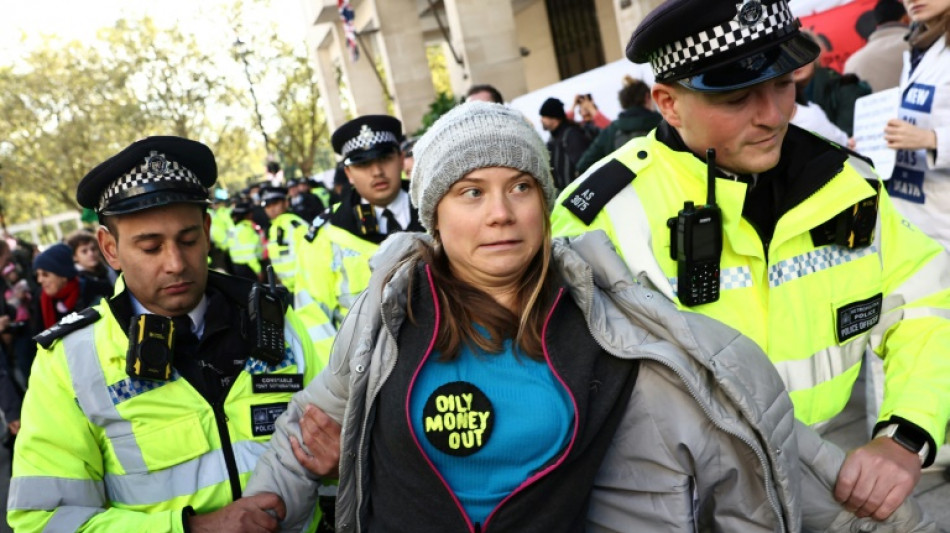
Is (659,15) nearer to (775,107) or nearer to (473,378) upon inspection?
(775,107)

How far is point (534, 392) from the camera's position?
72.8 inches

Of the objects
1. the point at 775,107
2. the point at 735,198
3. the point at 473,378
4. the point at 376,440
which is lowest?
the point at 376,440

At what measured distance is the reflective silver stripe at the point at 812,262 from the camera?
80.5 inches

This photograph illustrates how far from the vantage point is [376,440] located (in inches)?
76.4

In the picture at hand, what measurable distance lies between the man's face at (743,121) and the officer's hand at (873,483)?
79 centimetres

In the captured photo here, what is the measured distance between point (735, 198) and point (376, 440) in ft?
3.79

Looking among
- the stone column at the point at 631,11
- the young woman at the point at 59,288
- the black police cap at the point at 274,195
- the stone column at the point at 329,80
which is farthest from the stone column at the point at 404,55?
the young woman at the point at 59,288

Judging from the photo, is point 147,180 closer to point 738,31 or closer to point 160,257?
point 160,257

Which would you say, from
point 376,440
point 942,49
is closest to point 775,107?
point 376,440

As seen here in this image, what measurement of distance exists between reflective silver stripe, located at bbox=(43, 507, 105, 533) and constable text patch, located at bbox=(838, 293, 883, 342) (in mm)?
2172

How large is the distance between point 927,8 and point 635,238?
221 cm

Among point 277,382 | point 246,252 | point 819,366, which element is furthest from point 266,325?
point 246,252

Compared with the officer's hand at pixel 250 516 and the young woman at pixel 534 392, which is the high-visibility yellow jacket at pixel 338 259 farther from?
the young woman at pixel 534 392

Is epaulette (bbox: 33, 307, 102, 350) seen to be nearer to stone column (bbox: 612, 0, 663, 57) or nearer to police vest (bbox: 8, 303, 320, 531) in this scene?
police vest (bbox: 8, 303, 320, 531)
